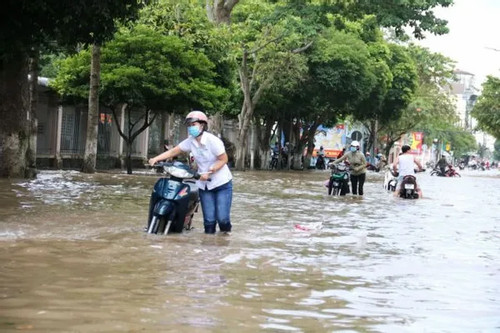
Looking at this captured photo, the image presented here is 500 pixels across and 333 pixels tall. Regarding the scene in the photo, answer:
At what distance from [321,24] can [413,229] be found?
44.1ft

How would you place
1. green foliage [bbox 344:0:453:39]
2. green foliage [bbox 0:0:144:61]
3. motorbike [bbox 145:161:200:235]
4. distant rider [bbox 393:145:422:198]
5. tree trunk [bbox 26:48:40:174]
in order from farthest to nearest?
1. green foliage [bbox 344:0:453:39]
2. tree trunk [bbox 26:48:40:174]
3. distant rider [bbox 393:145:422:198]
4. green foliage [bbox 0:0:144:61]
5. motorbike [bbox 145:161:200:235]

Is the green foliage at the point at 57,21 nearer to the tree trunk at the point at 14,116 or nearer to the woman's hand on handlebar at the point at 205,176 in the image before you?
the tree trunk at the point at 14,116

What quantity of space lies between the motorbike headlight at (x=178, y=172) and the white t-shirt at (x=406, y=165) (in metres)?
12.0

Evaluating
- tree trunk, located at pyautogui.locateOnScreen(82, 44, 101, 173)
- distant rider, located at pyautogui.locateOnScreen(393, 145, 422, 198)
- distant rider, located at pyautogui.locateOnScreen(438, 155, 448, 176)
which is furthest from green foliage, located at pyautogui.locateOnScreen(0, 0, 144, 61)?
distant rider, located at pyautogui.locateOnScreen(438, 155, 448, 176)

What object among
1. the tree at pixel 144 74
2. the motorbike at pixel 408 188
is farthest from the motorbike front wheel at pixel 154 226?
the tree at pixel 144 74

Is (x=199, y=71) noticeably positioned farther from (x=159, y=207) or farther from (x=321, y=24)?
(x=159, y=207)

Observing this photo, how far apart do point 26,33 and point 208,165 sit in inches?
320

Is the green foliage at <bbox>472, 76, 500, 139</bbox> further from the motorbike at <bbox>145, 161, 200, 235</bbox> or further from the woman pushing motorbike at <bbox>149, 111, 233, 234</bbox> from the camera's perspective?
the motorbike at <bbox>145, 161, 200, 235</bbox>

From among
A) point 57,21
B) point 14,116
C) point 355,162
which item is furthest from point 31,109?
point 355,162

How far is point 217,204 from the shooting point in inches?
406

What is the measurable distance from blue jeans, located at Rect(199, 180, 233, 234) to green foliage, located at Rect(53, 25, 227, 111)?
58.2 feet

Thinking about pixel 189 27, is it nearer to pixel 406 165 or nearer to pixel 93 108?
pixel 93 108

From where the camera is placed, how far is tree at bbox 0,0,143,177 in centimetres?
1578

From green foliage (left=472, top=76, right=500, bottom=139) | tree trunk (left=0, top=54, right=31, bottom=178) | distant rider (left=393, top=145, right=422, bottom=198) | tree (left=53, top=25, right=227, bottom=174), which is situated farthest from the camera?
green foliage (left=472, top=76, right=500, bottom=139)
